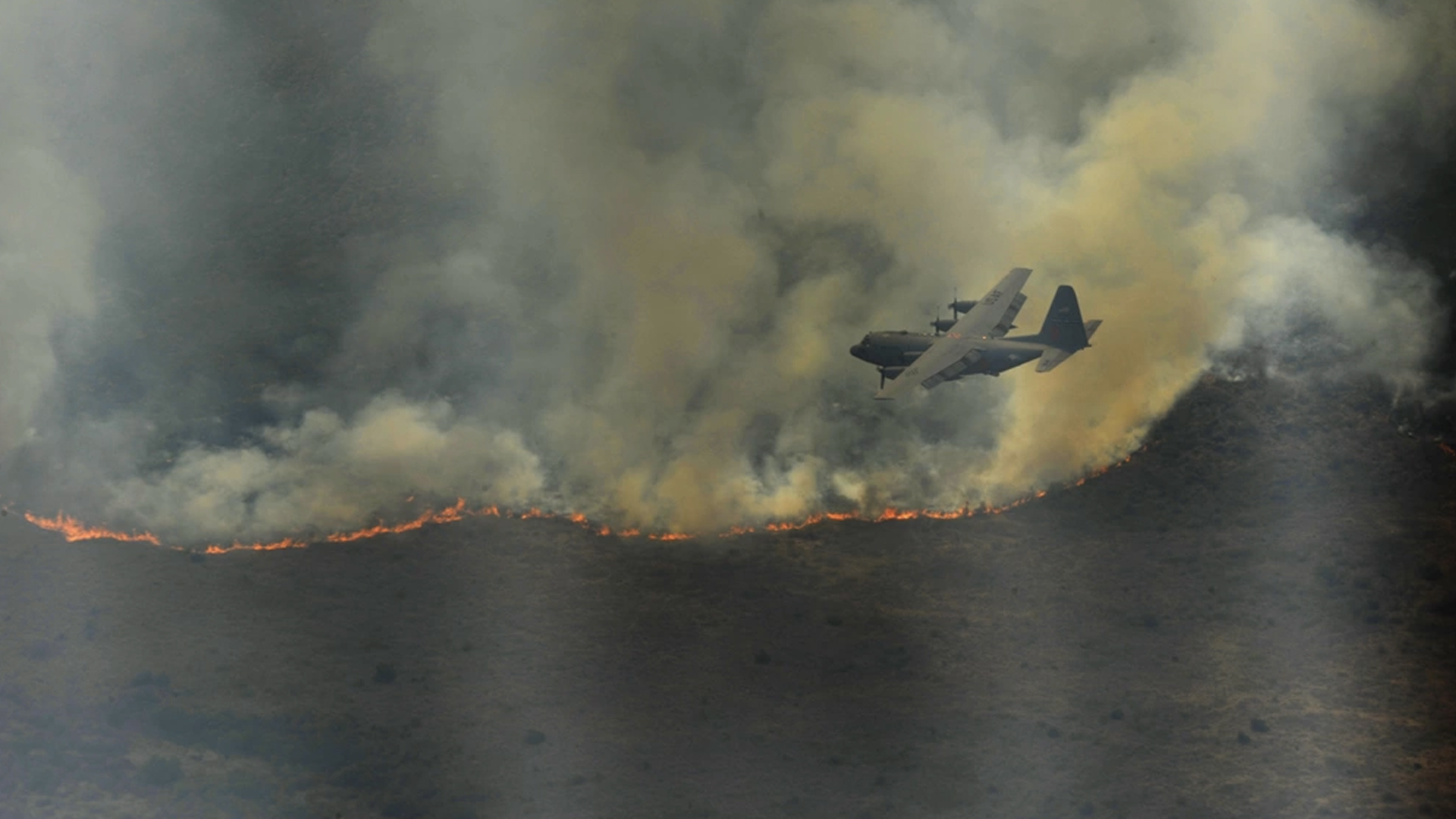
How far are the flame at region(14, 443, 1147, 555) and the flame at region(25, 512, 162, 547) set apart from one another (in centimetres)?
3

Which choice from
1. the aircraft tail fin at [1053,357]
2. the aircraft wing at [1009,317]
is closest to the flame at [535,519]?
the aircraft tail fin at [1053,357]

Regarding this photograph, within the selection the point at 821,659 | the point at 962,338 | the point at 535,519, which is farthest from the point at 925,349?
the point at 535,519

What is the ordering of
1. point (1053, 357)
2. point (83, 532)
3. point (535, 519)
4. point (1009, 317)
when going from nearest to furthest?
point (1053, 357) < point (535, 519) < point (1009, 317) < point (83, 532)

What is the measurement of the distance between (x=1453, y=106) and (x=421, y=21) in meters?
52.6

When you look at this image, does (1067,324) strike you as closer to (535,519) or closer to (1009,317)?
(1009,317)

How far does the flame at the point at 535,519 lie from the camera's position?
90.6 meters

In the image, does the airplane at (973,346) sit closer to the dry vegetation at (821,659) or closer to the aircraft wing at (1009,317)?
the aircraft wing at (1009,317)

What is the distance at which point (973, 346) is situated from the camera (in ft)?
295

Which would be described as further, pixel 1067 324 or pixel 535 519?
pixel 535 519

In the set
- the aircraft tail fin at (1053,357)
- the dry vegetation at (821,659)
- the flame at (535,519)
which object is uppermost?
the aircraft tail fin at (1053,357)

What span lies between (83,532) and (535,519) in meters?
21.1

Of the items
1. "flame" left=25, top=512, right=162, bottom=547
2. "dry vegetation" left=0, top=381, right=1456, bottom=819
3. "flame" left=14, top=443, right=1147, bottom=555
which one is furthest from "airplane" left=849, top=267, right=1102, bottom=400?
"flame" left=25, top=512, right=162, bottom=547

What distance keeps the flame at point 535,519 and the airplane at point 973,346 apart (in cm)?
554

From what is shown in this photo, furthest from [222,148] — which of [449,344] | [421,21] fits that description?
[449,344]
